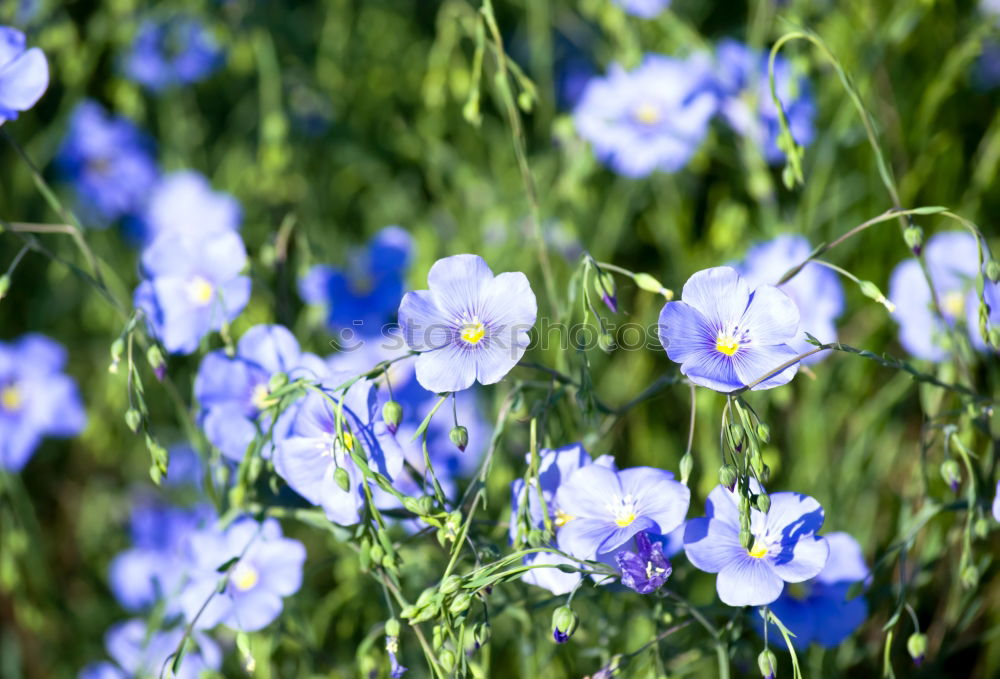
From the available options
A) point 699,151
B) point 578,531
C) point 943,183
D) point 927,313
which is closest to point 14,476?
point 578,531

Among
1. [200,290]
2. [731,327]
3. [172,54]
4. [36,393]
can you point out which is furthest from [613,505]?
[172,54]

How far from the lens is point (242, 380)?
1.72 metres

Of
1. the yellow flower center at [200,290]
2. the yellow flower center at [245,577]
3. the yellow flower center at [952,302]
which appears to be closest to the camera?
the yellow flower center at [245,577]

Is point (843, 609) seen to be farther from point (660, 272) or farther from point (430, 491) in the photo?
point (660, 272)

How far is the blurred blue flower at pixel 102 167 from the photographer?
10.2 feet

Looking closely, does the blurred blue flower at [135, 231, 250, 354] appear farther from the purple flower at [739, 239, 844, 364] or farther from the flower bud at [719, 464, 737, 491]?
the purple flower at [739, 239, 844, 364]

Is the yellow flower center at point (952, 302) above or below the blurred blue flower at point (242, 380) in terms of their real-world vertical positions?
below

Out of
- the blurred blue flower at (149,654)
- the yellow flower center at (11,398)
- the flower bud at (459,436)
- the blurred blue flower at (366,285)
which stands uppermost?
the flower bud at (459,436)

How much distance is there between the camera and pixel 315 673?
185 cm

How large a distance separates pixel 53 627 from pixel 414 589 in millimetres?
1244

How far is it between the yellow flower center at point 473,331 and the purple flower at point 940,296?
38.3 inches

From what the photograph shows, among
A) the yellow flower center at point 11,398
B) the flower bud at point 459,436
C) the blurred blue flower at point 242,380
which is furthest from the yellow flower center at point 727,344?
the yellow flower center at point 11,398

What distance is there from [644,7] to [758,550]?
1.70 meters

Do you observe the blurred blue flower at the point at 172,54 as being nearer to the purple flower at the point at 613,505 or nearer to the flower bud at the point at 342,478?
the flower bud at the point at 342,478
